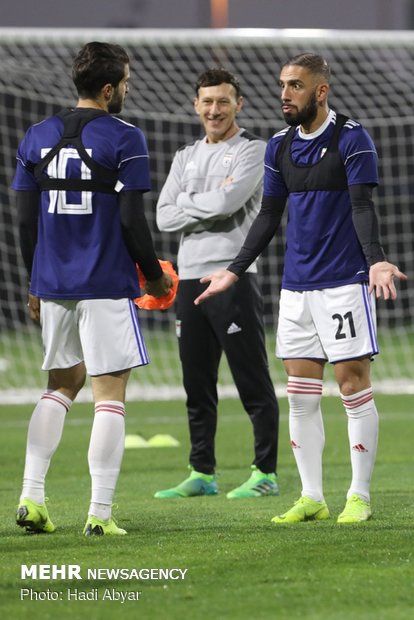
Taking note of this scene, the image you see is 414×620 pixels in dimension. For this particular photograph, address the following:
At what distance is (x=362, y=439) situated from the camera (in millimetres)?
5703

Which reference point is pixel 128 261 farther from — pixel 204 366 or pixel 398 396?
pixel 398 396

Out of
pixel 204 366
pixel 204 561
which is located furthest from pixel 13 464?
pixel 204 561

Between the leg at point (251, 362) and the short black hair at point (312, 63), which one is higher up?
the short black hair at point (312, 63)

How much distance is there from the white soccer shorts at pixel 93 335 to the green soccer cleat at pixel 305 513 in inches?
38.2

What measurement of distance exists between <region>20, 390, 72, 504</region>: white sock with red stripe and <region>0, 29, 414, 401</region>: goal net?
8861 mm

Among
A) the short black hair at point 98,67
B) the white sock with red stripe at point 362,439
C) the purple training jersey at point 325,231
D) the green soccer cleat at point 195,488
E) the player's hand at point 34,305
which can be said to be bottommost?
the green soccer cleat at point 195,488

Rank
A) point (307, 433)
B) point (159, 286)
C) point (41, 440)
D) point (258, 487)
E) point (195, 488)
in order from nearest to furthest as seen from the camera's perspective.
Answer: point (41, 440) < point (159, 286) < point (307, 433) < point (258, 487) < point (195, 488)

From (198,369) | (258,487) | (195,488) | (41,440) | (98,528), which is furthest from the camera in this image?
(198,369)

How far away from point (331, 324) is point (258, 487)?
173 centimetres

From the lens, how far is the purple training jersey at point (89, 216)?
5254 millimetres

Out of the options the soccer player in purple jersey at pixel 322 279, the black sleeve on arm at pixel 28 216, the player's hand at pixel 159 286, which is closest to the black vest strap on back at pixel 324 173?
the soccer player in purple jersey at pixel 322 279

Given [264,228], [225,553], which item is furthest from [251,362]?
[225,553]

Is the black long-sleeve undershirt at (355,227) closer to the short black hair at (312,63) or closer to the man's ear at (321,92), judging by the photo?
the man's ear at (321,92)

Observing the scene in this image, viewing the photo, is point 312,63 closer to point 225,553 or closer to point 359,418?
point 359,418
